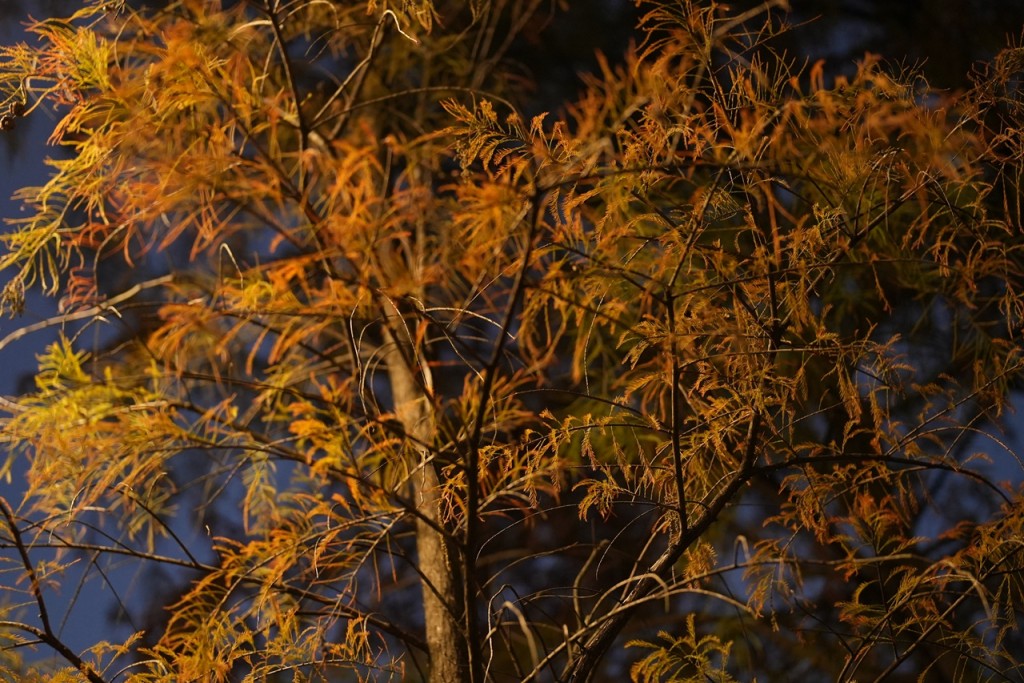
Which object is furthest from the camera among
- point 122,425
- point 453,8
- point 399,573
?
point 399,573

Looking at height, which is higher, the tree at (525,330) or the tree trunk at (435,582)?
the tree at (525,330)

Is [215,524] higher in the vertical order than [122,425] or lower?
lower

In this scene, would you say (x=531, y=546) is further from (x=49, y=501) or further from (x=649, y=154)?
(x=649, y=154)

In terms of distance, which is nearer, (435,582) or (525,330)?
(525,330)

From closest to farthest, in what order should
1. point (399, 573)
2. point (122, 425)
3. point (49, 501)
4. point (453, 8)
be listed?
point (122, 425), point (49, 501), point (453, 8), point (399, 573)

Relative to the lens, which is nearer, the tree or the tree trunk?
the tree

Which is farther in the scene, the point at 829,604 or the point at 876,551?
the point at 829,604

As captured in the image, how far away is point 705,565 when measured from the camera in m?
1.06

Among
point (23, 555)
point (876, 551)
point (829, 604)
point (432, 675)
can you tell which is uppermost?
point (23, 555)

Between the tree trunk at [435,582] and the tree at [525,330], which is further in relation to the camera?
the tree trunk at [435,582]

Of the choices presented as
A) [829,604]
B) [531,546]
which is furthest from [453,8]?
[829,604]

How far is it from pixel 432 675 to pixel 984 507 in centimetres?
142

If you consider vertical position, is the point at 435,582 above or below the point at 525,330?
below

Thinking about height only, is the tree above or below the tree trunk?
above
